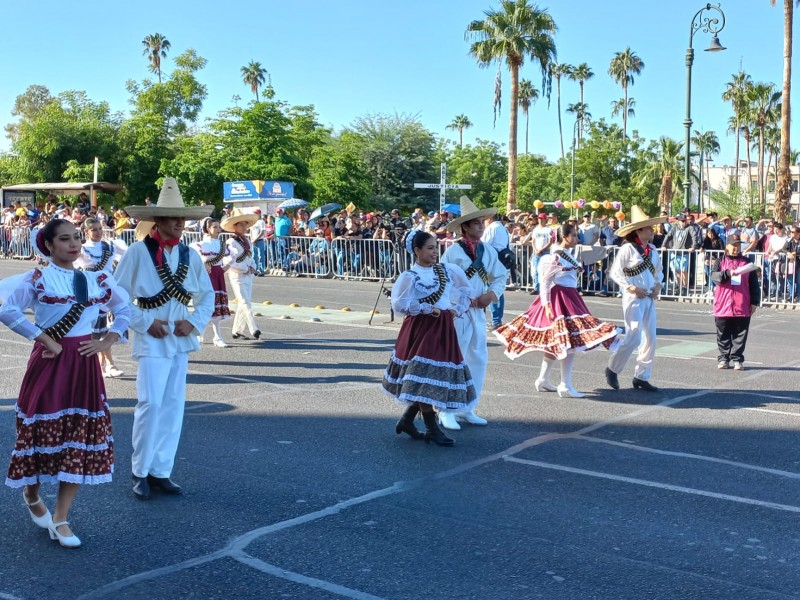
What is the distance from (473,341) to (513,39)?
96.3ft

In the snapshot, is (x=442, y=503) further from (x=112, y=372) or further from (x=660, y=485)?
(x=112, y=372)

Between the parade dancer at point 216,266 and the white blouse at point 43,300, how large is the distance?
23.6ft

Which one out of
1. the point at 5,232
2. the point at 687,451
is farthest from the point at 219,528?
the point at 5,232

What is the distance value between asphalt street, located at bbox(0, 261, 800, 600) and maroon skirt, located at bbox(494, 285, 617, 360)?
1.70 feet

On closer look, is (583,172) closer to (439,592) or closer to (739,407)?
(739,407)

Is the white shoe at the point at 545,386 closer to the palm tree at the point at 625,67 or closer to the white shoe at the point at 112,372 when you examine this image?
the white shoe at the point at 112,372

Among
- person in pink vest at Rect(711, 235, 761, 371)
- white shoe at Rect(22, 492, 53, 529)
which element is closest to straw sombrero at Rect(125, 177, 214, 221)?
white shoe at Rect(22, 492, 53, 529)

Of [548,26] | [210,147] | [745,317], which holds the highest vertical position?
[548,26]

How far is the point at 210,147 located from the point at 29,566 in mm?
45043

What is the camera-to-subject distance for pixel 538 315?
9.96 metres

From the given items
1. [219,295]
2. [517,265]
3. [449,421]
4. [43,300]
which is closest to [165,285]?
[43,300]

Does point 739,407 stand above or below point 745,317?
below

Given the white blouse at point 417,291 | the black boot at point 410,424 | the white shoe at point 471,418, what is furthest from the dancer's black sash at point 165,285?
the white shoe at point 471,418

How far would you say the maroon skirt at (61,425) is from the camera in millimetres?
5137
